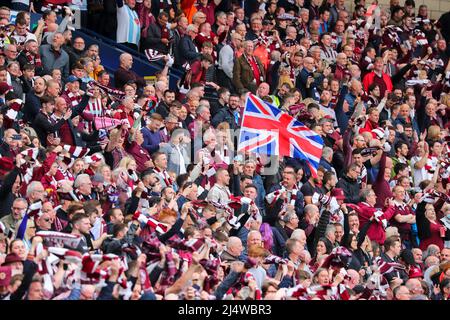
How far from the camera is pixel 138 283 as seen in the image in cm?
1291

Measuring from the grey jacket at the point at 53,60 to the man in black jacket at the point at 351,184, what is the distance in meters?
3.44

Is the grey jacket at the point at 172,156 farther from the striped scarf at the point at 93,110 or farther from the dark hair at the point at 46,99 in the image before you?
the dark hair at the point at 46,99

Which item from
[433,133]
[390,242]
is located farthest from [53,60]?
[433,133]

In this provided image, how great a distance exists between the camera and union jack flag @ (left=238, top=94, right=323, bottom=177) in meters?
17.9

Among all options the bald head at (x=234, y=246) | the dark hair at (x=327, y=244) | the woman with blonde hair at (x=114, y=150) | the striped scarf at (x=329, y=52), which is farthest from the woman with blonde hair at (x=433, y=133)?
the bald head at (x=234, y=246)

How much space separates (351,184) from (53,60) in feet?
12.4

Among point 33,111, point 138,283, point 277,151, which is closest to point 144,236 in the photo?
point 138,283

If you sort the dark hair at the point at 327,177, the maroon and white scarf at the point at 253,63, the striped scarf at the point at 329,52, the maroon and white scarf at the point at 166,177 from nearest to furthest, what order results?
the maroon and white scarf at the point at 166,177, the dark hair at the point at 327,177, the maroon and white scarf at the point at 253,63, the striped scarf at the point at 329,52

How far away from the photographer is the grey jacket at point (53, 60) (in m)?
17.5

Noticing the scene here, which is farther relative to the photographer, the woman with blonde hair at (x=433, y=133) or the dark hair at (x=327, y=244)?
the woman with blonde hair at (x=433, y=133)

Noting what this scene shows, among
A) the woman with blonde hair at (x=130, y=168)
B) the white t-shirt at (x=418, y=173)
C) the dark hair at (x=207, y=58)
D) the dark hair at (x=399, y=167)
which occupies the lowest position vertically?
the white t-shirt at (x=418, y=173)

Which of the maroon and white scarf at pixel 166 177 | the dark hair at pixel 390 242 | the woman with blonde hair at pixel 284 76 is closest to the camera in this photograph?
the maroon and white scarf at pixel 166 177
